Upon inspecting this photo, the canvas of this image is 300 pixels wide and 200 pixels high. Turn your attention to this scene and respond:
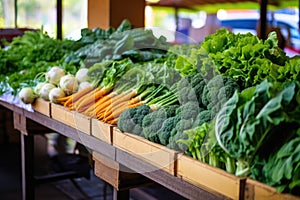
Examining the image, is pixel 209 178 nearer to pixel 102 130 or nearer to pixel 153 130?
pixel 153 130

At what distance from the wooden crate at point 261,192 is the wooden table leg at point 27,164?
2017 millimetres

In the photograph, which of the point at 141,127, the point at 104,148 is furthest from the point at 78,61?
the point at 141,127

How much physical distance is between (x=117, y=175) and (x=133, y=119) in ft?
1.01

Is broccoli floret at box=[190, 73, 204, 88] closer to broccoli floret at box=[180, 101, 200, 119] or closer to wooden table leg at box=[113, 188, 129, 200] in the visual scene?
broccoli floret at box=[180, 101, 200, 119]

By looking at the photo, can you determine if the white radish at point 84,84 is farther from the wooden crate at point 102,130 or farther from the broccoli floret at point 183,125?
the broccoli floret at point 183,125

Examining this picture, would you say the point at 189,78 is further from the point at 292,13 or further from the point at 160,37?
the point at 292,13

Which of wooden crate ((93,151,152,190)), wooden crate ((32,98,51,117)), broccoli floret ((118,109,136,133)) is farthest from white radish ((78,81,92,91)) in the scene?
broccoli floret ((118,109,136,133))

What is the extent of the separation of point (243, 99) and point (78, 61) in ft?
5.98

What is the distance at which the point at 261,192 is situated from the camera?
3.71 ft

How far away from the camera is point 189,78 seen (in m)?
1.70

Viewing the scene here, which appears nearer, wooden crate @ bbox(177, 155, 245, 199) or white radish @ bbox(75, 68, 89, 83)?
wooden crate @ bbox(177, 155, 245, 199)

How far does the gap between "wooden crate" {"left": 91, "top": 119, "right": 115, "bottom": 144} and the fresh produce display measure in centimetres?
4

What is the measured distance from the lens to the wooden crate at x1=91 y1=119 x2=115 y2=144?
1.82m

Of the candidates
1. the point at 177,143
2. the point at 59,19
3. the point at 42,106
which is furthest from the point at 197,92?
the point at 59,19
